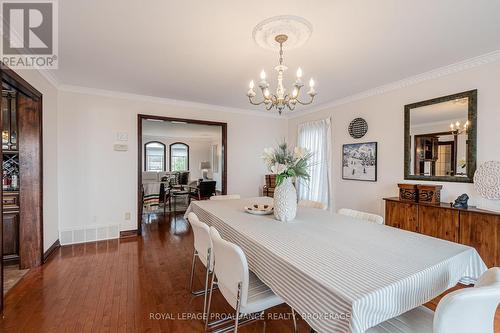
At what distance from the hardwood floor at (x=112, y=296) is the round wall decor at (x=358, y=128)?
256 centimetres

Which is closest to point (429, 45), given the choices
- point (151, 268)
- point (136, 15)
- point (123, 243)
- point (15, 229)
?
point (136, 15)

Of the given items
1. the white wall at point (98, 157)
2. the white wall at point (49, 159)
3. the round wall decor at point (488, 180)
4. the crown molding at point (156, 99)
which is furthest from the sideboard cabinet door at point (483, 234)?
the white wall at point (49, 159)

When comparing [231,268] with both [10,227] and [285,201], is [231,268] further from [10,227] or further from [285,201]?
[10,227]

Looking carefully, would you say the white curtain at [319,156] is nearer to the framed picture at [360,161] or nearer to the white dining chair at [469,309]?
the framed picture at [360,161]

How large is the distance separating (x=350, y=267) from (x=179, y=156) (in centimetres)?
Answer: 985

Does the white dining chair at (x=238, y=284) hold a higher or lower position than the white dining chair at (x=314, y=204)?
lower

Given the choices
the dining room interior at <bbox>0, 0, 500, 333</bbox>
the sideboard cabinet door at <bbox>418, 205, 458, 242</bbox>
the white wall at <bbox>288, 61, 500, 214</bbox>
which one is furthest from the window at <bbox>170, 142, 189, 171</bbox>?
the sideboard cabinet door at <bbox>418, 205, 458, 242</bbox>

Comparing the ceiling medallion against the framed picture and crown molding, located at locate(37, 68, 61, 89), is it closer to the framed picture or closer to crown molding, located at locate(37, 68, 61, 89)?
the framed picture

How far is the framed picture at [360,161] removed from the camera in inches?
144

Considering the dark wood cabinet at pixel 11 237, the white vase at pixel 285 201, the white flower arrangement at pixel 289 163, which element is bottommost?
the dark wood cabinet at pixel 11 237

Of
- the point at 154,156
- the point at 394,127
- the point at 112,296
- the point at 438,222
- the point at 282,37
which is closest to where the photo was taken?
the point at 282,37

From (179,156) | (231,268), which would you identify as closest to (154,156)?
(179,156)

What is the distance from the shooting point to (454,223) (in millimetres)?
2500

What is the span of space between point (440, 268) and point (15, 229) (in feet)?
13.2
